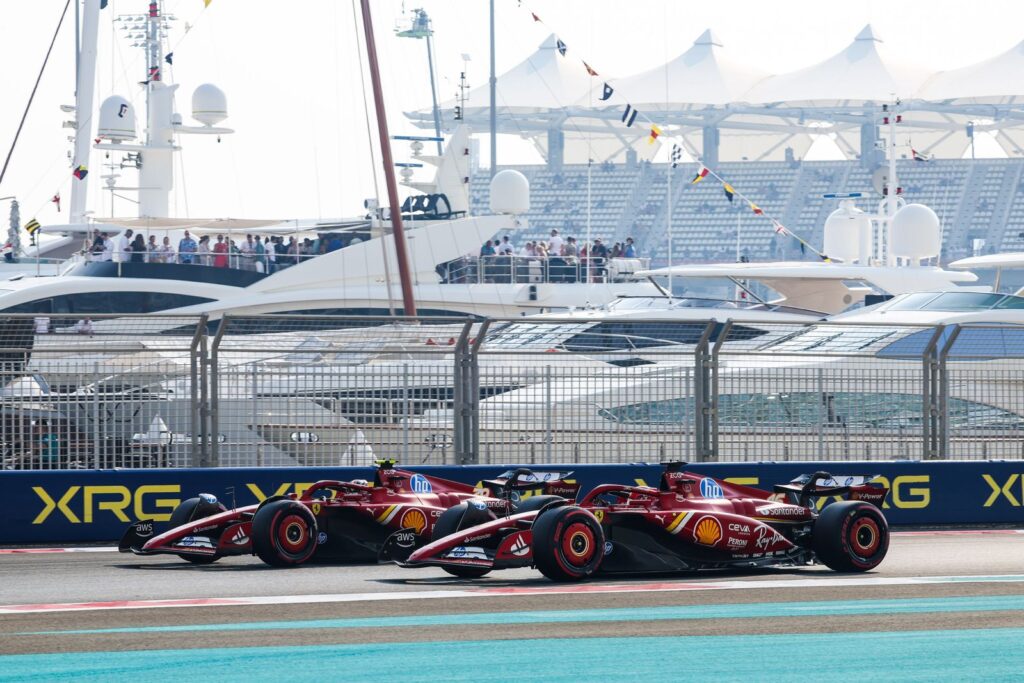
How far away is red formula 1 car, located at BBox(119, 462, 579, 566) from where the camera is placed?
9.84 metres

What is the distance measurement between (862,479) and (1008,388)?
4.00 meters

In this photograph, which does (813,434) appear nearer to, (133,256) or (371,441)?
(371,441)

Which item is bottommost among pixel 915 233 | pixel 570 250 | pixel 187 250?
pixel 187 250

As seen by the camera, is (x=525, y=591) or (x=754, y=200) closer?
(x=525, y=591)

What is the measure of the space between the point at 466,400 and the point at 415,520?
9.12 feet

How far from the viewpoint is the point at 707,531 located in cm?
931

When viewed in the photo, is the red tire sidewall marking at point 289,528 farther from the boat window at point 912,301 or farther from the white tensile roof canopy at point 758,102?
the white tensile roof canopy at point 758,102

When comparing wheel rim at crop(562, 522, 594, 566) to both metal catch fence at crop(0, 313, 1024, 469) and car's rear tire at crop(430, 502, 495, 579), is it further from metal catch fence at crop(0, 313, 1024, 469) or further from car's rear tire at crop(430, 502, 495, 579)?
metal catch fence at crop(0, 313, 1024, 469)

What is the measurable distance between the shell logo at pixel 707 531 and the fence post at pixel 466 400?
364cm

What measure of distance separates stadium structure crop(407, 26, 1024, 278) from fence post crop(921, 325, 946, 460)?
82.0 m

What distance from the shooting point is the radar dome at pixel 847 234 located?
3588cm

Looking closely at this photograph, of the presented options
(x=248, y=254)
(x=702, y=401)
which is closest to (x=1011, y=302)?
(x=702, y=401)

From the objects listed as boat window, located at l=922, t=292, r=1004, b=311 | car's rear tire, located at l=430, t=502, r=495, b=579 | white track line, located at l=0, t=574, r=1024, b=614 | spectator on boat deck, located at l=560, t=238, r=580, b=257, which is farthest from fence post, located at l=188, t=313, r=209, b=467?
spectator on boat deck, located at l=560, t=238, r=580, b=257

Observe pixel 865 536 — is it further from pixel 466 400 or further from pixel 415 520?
pixel 466 400
